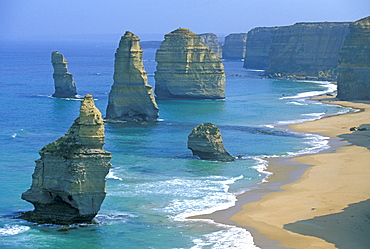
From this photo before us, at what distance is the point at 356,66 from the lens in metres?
89.9

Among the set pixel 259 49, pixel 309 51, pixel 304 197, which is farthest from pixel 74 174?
pixel 259 49

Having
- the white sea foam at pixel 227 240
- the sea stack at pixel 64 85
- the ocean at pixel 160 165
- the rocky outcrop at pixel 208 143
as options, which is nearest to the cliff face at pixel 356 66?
the ocean at pixel 160 165

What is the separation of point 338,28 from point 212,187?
4526 inches

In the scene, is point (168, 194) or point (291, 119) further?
point (291, 119)

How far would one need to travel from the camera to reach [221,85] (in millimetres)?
91750

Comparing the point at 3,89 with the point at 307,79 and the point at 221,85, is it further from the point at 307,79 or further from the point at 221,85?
the point at 307,79

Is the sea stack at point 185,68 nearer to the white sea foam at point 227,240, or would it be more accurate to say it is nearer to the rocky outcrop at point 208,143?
the rocky outcrop at point 208,143

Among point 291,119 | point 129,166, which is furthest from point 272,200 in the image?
point 291,119

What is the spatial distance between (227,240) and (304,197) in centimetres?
875

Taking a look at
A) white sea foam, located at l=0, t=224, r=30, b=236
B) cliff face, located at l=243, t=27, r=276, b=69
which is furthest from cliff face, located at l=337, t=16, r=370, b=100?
cliff face, located at l=243, t=27, r=276, b=69

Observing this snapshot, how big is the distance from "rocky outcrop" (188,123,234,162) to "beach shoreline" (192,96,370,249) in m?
3.47

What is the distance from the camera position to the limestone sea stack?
27.4 m

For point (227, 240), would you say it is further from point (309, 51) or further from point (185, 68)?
point (309, 51)

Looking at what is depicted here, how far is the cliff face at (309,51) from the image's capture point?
142 metres
